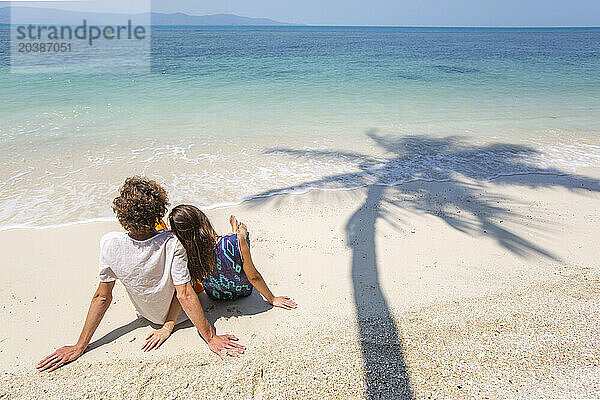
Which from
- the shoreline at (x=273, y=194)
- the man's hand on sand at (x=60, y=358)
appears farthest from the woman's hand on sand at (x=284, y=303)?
the shoreline at (x=273, y=194)

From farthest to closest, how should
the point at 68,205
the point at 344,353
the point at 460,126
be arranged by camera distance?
1. the point at 460,126
2. the point at 68,205
3. the point at 344,353

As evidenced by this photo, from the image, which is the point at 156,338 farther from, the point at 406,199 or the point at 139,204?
the point at 406,199

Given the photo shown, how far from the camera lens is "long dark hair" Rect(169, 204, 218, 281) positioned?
2637 mm

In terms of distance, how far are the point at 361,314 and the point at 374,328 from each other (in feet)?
0.70

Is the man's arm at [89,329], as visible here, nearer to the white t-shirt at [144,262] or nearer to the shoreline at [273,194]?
the white t-shirt at [144,262]

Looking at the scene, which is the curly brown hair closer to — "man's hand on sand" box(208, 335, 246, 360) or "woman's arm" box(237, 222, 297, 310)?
"woman's arm" box(237, 222, 297, 310)

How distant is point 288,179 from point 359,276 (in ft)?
10.3

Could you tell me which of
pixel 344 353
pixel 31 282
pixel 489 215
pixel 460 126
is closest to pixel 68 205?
pixel 31 282

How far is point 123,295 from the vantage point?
11.5 feet

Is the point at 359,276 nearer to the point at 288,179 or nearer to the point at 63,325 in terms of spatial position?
the point at 63,325

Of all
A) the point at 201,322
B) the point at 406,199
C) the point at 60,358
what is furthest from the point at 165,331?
the point at 406,199

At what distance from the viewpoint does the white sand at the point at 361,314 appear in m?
2.52

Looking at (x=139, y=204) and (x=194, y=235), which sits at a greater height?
(x=139, y=204)

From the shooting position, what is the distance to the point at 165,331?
297cm
